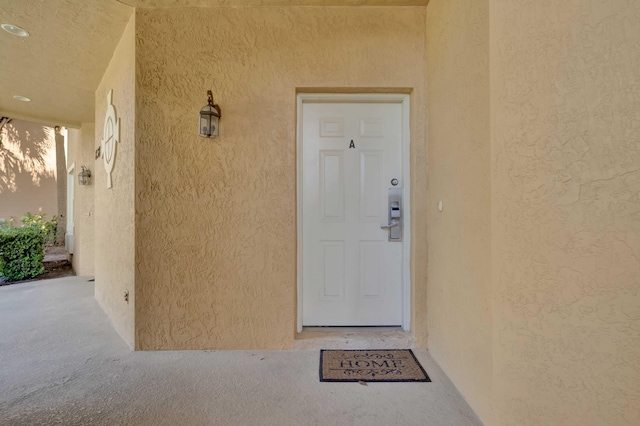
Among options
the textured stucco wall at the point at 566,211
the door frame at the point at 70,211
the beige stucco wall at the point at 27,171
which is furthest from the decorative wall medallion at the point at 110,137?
the beige stucco wall at the point at 27,171

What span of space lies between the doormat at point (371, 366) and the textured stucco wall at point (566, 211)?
69cm

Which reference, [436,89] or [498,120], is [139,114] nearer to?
[436,89]

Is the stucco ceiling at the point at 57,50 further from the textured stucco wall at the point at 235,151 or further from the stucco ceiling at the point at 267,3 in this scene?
the textured stucco wall at the point at 235,151

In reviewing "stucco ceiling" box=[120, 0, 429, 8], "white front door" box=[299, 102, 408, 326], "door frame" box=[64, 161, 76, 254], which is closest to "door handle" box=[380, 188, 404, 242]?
"white front door" box=[299, 102, 408, 326]

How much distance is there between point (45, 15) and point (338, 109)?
255 centimetres

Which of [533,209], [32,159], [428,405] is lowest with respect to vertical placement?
[428,405]

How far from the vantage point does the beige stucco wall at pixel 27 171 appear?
7.50m

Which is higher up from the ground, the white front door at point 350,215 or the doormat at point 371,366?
the white front door at point 350,215

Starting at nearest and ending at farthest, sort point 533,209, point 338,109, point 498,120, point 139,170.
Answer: point 533,209, point 498,120, point 139,170, point 338,109

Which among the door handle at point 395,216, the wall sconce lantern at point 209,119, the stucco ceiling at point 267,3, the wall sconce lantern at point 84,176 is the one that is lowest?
the door handle at point 395,216

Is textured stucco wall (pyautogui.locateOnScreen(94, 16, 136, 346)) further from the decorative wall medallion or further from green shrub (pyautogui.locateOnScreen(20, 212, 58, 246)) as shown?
green shrub (pyautogui.locateOnScreen(20, 212, 58, 246))

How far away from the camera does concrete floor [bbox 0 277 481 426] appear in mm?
1582

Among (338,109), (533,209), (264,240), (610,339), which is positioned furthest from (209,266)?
(610,339)

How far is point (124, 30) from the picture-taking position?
253 centimetres
